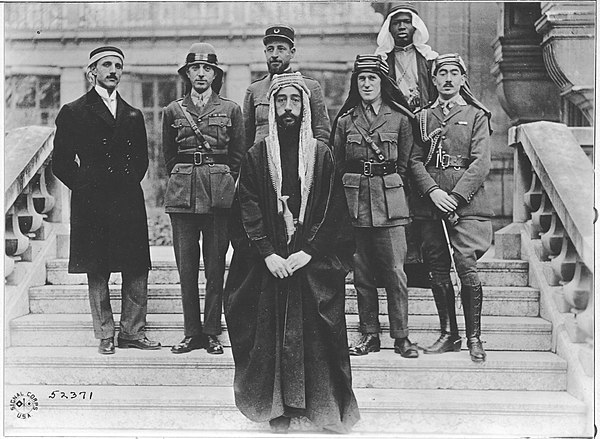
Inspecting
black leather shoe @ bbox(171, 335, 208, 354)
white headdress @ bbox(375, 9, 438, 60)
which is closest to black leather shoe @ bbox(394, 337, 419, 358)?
black leather shoe @ bbox(171, 335, 208, 354)

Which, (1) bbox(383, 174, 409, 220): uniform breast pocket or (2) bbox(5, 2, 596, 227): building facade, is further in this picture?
(2) bbox(5, 2, 596, 227): building facade

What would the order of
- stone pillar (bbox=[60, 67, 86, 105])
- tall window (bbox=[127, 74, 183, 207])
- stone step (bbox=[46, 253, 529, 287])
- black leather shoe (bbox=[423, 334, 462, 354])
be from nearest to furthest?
1. black leather shoe (bbox=[423, 334, 462, 354])
2. stone step (bbox=[46, 253, 529, 287])
3. stone pillar (bbox=[60, 67, 86, 105])
4. tall window (bbox=[127, 74, 183, 207])

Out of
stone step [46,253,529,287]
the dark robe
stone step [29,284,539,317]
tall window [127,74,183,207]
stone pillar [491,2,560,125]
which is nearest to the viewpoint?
the dark robe

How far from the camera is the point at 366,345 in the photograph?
4902 mm

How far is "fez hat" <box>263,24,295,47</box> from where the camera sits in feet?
16.5

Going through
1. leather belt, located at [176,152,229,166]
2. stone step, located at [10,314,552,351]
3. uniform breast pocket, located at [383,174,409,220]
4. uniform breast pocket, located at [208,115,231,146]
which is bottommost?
stone step, located at [10,314,552,351]

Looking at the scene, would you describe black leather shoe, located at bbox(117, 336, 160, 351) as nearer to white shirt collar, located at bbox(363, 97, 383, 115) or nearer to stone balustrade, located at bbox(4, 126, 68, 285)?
stone balustrade, located at bbox(4, 126, 68, 285)

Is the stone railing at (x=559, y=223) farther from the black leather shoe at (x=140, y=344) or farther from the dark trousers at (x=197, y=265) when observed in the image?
the black leather shoe at (x=140, y=344)

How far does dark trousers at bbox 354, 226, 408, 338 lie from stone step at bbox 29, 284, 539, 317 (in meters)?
0.31

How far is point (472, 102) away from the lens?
494 cm

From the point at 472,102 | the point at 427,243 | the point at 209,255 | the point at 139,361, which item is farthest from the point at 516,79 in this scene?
the point at 139,361

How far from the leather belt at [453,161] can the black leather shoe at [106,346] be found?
235cm

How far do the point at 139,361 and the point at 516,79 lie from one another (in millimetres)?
3383

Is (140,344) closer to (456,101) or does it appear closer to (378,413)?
(378,413)
